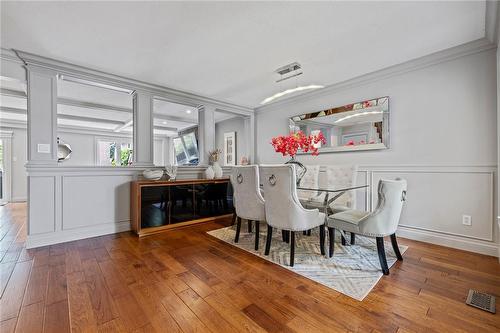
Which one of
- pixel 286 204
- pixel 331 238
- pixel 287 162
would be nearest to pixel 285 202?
pixel 286 204

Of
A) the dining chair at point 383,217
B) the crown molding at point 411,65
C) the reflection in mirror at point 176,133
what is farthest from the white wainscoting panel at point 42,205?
the crown molding at point 411,65

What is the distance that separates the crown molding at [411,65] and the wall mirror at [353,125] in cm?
34

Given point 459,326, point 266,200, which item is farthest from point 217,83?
point 459,326

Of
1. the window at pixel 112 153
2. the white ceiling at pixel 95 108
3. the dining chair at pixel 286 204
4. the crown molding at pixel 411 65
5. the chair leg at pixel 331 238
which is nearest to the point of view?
the dining chair at pixel 286 204

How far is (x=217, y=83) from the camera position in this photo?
3824mm

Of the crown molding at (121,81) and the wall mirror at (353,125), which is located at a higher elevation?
the crown molding at (121,81)

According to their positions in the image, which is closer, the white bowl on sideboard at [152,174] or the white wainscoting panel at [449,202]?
the white wainscoting panel at [449,202]

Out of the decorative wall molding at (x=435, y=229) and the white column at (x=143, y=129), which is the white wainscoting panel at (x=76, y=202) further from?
the decorative wall molding at (x=435, y=229)

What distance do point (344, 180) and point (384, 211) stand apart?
49.1 inches

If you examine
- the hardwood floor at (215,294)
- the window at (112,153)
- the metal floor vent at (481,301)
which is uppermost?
the window at (112,153)

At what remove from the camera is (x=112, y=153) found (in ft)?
27.2

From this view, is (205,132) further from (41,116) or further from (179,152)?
(179,152)

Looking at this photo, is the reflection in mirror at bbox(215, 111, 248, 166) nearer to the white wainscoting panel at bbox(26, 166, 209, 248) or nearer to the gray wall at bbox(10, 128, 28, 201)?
the white wainscoting panel at bbox(26, 166, 209, 248)

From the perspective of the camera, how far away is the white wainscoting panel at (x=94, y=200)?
3.09 meters
